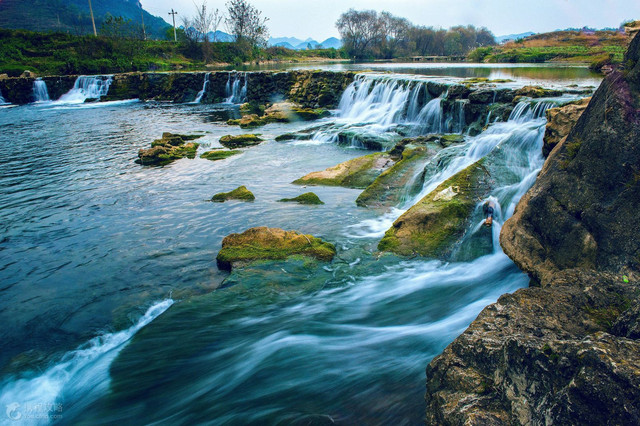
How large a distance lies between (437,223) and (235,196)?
17.6ft

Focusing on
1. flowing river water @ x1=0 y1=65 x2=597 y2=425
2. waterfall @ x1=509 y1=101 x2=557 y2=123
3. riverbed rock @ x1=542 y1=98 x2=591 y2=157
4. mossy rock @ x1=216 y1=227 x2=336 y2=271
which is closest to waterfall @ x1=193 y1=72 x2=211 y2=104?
flowing river water @ x1=0 y1=65 x2=597 y2=425

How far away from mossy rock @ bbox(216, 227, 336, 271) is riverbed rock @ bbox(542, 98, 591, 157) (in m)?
4.51

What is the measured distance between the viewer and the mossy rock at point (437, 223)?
21.5 feet

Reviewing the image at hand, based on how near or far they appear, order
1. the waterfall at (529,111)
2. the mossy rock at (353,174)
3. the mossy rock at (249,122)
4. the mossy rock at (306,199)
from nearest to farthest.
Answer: the mossy rock at (306,199) < the mossy rock at (353,174) < the waterfall at (529,111) < the mossy rock at (249,122)

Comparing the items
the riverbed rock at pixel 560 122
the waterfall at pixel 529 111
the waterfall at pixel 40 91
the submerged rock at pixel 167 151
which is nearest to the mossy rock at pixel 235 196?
the submerged rock at pixel 167 151

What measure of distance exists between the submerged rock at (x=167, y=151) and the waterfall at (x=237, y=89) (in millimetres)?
17651

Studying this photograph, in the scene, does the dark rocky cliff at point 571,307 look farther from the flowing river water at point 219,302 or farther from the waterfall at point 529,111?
the waterfall at point 529,111

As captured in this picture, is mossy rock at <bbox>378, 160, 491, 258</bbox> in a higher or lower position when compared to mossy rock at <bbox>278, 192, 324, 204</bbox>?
higher

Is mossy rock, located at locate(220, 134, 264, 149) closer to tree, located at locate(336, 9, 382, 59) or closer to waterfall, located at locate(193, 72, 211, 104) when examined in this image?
waterfall, located at locate(193, 72, 211, 104)

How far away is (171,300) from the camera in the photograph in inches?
223

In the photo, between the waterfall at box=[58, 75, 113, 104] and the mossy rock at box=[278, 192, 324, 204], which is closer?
the mossy rock at box=[278, 192, 324, 204]

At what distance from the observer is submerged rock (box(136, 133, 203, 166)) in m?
13.9

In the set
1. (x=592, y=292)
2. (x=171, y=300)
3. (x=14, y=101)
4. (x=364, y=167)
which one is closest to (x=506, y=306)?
(x=592, y=292)
